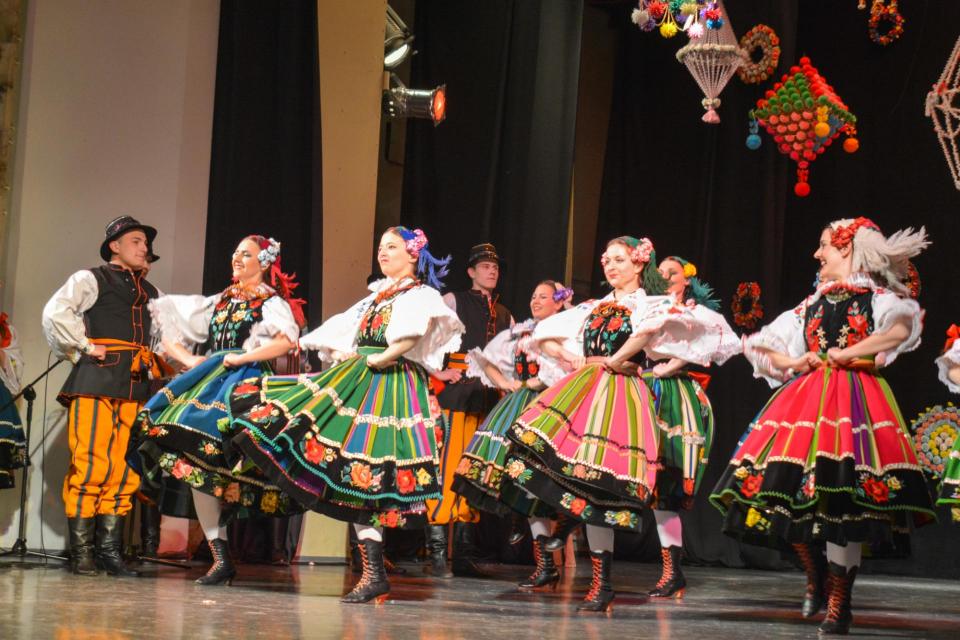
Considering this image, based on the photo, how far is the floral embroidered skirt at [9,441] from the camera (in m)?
5.38

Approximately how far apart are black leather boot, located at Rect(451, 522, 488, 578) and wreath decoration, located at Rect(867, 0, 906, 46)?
3906 millimetres

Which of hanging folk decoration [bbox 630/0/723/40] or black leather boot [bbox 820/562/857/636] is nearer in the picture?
black leather boot [bbox 820/562/857/636]

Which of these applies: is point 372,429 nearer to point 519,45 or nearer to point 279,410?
point 279,410

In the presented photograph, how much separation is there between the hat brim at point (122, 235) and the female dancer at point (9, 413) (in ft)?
1.93

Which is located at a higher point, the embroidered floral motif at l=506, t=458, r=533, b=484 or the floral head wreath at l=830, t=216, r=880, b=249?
the floral head wreath at l=830, t=216, r=880, b=249

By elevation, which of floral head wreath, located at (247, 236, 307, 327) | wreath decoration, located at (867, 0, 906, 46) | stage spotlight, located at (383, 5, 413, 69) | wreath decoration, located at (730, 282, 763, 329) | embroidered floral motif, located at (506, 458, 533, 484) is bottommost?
embroidered floral motif, located at (506, 458, 533, 484)

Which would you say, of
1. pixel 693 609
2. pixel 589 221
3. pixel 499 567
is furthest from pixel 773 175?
pixel 693 609

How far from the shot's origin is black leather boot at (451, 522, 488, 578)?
5.96m

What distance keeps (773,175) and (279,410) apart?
4.29 m

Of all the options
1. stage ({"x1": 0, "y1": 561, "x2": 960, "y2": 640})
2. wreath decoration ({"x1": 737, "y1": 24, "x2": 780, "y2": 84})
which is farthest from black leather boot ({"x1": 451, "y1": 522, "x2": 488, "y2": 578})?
wreath decoration ({"x1": 737, "y1": 24, "x2": 780, "y2": 84})

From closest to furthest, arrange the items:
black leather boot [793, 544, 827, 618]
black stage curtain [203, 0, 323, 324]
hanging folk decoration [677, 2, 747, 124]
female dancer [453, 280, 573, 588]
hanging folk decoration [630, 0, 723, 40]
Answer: black leather boot [793, 544, 827, 618] → female dancer [453, 280, 573, 588] → hanging folk decoration [630, 0, 723, 40] → black stage curtain [203, 0, 323, 324] → hanging folk decoration [677, 2, 747, 124]

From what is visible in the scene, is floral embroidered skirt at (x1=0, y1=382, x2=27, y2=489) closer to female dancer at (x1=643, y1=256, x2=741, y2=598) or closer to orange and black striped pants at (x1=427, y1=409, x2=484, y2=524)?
orange and black striped pants at (x1=427, y1=409, x2=484, y2=524)

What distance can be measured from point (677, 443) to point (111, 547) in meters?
2.42

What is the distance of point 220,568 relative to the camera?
4.86m
